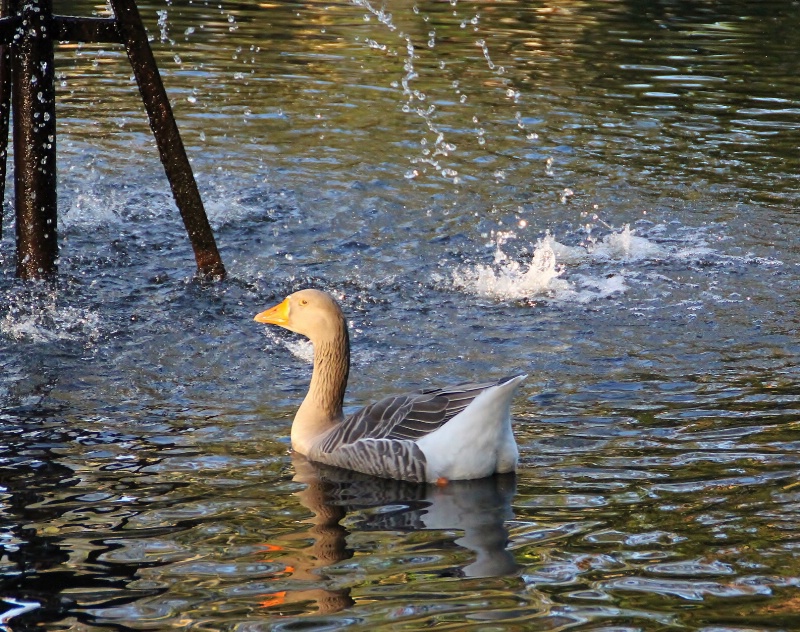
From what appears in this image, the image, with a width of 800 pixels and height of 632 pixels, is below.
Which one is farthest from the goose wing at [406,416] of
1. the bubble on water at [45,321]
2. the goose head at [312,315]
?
the bubble on water at [45,321]

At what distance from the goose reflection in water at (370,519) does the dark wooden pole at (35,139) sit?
4.04 metres

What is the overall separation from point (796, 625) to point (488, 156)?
10454 mm

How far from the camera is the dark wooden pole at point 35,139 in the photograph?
9578 mm

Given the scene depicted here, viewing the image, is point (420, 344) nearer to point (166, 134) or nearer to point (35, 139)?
point (166, 134)

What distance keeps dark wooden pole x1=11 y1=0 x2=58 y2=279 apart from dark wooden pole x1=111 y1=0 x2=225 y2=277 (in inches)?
24.4

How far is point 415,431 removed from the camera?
7.08 metres

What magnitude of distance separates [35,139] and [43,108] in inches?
10.4

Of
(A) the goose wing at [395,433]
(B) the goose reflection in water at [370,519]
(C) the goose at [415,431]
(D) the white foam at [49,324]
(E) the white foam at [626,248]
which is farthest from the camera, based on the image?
(E) the white foam at [626,248]

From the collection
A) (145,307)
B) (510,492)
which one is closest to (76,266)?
(145,307)

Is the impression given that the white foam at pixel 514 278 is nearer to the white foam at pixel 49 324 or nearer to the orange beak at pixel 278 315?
the orange beak at pixel 278 315

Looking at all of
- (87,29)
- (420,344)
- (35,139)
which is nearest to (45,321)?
(35,139)

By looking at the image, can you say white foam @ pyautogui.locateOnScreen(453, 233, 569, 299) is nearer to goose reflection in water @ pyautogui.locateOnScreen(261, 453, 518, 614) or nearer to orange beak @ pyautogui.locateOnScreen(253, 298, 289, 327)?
orange beak @ pyautogui.locateOnScreen(253, 298, 289, 327)

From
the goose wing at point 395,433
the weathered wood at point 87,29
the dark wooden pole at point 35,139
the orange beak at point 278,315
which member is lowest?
the goose wing at point 395,433

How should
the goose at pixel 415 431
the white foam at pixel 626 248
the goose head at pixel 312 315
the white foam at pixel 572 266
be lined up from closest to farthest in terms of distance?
the goose at pixel 415 431 < the goose head at pixel 312 315 < the white foam at pixel 572 266 < the white foam at pixel 626 248
